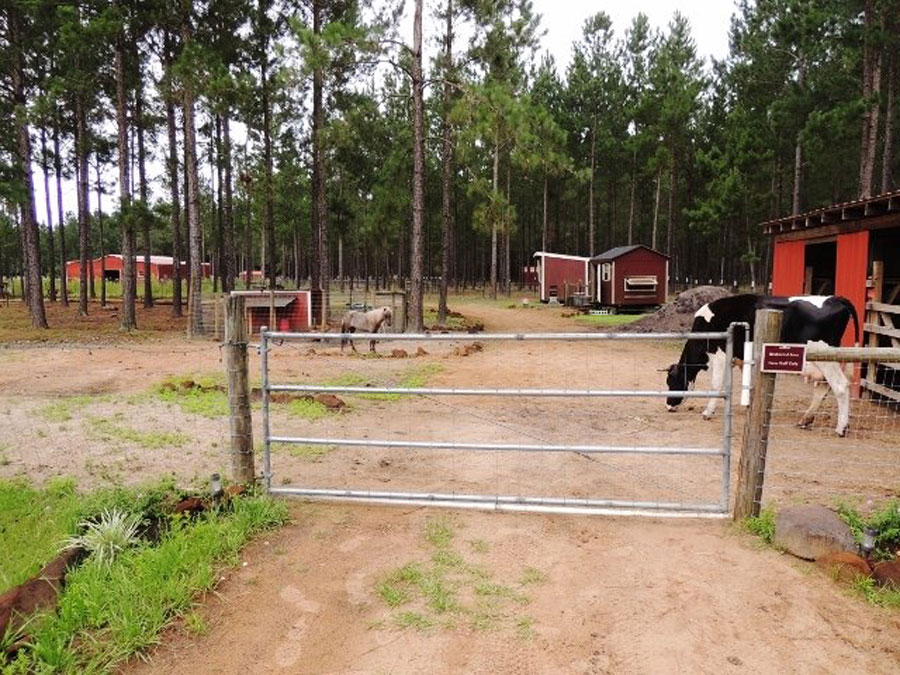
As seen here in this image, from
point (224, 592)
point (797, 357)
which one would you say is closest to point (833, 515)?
point (797, 357)

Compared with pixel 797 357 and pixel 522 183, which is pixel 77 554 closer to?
pixel 797 357

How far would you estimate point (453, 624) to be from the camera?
3297 mm

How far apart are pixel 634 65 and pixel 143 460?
4687 cm

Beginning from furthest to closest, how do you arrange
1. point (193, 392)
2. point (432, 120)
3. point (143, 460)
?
point (432, 120)
point (193, 392)
point (143, 460)

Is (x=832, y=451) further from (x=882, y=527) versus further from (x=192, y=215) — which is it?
(x=192, y=215)

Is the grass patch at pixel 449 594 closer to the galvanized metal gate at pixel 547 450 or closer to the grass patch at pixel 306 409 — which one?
the galvanized metal gate at pixel 547 450

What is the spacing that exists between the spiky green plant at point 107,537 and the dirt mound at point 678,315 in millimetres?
17699

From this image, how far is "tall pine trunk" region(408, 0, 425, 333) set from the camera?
57.9 feet

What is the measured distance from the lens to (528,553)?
4125 mm

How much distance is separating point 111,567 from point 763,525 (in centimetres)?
439

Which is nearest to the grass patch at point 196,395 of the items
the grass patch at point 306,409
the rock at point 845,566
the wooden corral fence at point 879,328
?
the grass patch at point 306,409

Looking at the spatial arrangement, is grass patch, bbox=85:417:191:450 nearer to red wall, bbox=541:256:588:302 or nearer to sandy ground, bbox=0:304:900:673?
sandy ground, bbox=0:304:900:673

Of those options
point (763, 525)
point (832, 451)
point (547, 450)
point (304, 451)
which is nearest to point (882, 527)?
point (763, 525)

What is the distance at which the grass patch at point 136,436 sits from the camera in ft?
22.6
